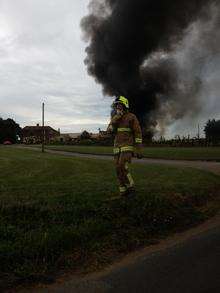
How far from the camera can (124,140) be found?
9.15 metres

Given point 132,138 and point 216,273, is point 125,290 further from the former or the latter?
point 132,138

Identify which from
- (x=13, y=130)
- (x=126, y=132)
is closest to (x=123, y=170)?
(x=126, y=132)

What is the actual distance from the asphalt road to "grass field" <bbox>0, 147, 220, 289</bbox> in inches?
12.9

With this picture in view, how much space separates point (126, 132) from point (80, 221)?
8.55 feet

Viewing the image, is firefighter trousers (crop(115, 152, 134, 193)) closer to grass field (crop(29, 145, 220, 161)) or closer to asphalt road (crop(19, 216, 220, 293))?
asphalt road (crop(19, 216, 220, 293))

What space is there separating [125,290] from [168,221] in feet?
10.5

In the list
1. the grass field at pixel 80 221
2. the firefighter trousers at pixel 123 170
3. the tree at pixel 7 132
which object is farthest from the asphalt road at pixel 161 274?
the tree at pixel 7 132

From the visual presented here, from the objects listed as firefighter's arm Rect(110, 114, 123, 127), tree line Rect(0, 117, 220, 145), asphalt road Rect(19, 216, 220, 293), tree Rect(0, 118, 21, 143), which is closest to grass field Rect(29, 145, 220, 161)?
firefighter's arm Rect(110, 114, 123, 127)

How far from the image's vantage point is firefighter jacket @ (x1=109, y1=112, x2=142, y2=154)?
9148 mm

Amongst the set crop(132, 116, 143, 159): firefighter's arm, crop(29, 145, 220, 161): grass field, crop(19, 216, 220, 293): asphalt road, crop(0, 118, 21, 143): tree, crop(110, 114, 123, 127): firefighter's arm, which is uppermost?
crop(0, 118, 21, 143): tree

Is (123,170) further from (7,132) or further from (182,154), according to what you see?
(7,132)

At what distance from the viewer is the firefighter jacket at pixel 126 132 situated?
30.0 ft

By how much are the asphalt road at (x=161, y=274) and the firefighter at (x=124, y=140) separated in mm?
2802

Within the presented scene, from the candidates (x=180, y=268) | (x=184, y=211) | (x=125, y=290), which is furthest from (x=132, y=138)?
(x=125, y=290)
